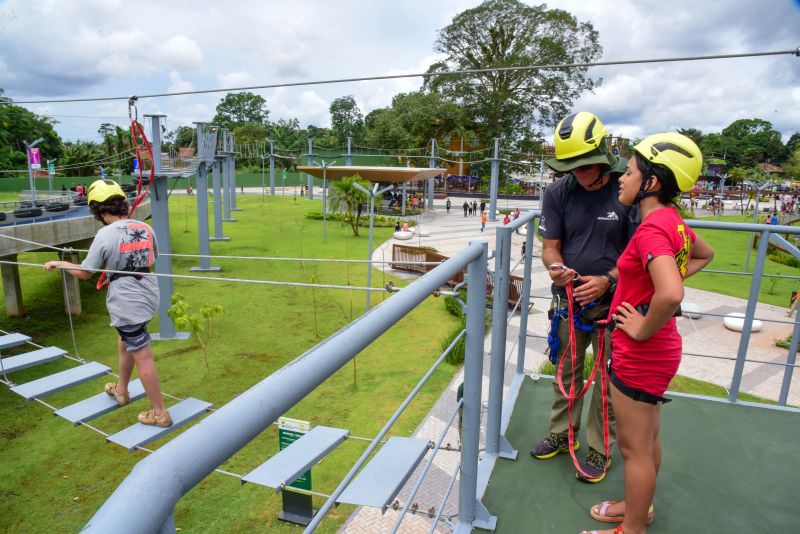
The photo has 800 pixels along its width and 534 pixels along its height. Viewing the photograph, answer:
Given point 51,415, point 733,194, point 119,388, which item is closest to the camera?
point 119,388

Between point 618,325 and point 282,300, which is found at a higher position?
point 618,325

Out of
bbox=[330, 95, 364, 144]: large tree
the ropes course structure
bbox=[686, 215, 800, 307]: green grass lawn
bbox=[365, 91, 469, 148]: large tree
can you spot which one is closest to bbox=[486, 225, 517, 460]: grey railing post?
the ropes course structure

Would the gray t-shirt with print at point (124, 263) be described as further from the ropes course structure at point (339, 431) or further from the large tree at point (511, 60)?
the large tree at point (511, 60)

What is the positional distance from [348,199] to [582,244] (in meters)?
21.4

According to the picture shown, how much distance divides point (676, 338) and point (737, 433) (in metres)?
1.59

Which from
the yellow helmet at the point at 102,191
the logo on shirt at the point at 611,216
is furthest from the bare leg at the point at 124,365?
the logo on shirt at the point at 611,216

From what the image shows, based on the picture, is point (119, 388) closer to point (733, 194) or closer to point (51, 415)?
point (51, 415)

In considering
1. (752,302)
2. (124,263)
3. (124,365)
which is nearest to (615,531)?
(752,302)

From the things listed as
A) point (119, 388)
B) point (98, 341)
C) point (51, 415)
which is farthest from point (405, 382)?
point (98, 341)

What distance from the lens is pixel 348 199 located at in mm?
23484

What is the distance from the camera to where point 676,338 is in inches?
74.7

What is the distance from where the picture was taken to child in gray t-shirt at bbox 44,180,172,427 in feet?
11.9

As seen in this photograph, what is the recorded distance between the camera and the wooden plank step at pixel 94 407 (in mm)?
4055

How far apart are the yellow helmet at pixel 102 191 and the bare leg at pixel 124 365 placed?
1.06m
